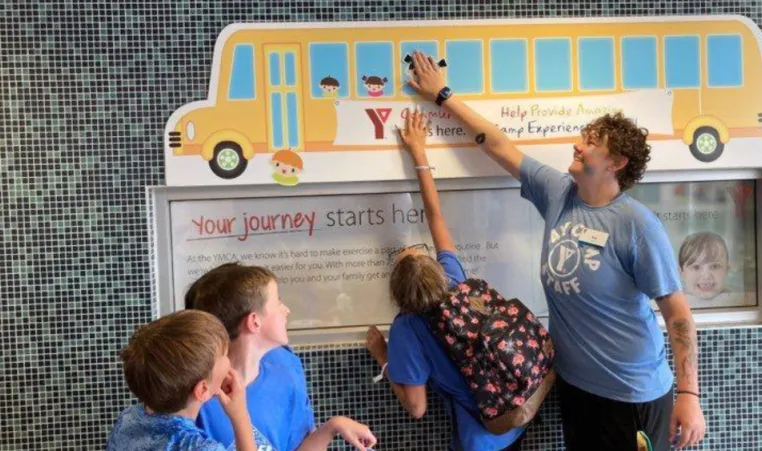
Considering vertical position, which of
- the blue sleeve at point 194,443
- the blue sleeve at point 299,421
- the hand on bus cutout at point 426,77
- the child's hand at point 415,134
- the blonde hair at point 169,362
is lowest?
the blue sleeve at point 299,421

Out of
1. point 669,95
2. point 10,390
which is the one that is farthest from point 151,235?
point 669,95

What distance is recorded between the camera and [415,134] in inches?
105

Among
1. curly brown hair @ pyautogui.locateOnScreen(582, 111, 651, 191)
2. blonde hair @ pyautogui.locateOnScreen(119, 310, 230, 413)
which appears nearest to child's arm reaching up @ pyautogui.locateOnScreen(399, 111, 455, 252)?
curly brown hair @ pyautogui.locateOnScreen(582, 111, 651, 191)

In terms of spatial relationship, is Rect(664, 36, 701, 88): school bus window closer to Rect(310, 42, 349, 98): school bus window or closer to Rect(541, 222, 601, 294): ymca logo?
Rect(541, 222, 601, 294): ymca logo

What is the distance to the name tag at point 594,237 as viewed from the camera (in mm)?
2285

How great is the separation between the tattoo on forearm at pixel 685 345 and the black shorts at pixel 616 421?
15 cm

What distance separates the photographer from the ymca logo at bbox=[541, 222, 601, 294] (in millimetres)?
2305

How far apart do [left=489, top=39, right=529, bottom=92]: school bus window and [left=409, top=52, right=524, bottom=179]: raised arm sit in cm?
17

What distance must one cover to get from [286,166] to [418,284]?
0.74 metres

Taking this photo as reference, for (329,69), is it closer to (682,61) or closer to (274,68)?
(274,68)

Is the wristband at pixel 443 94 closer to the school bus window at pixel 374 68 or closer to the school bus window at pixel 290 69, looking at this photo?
the school bus window at pixel 374 68

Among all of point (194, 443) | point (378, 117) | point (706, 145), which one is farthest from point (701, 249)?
point (194, 443)

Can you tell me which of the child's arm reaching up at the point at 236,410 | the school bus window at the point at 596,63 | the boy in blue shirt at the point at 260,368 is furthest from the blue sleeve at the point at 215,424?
the school bus window at the point at 596,63

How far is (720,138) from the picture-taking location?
279 centimetres
